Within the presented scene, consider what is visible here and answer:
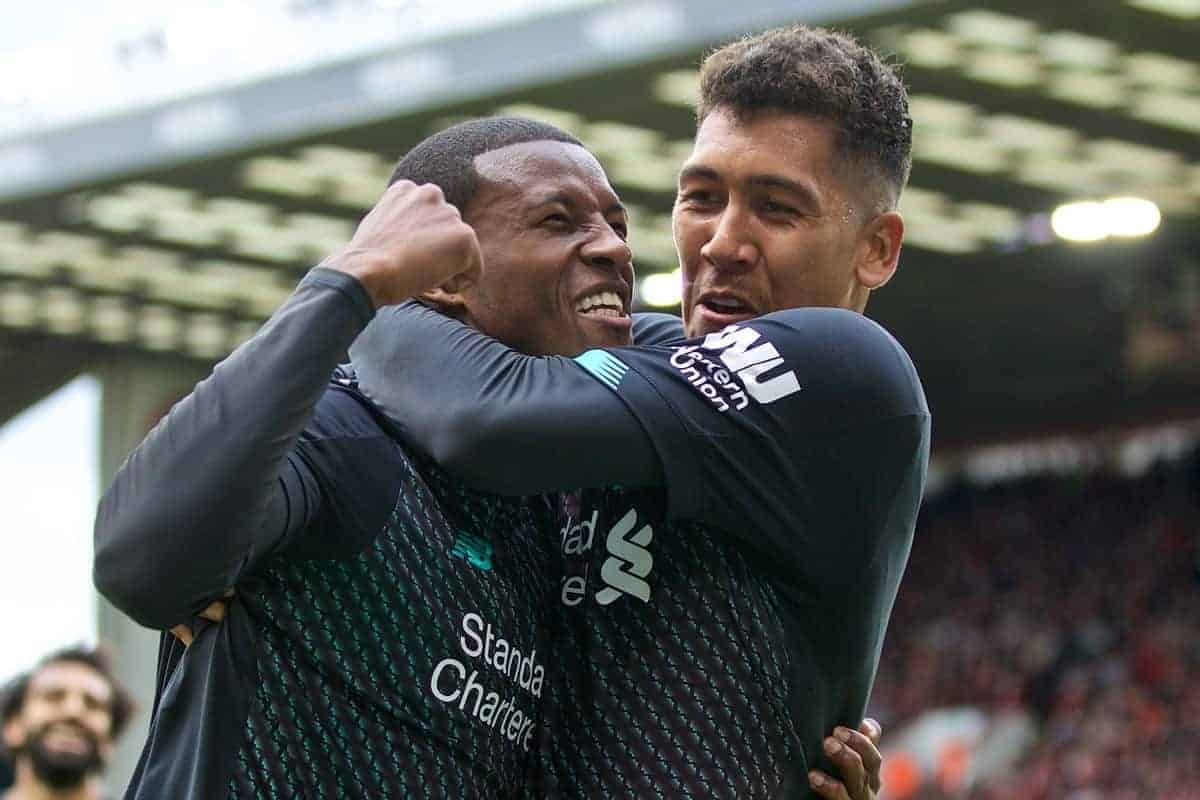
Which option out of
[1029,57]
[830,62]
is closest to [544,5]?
[1029,57]

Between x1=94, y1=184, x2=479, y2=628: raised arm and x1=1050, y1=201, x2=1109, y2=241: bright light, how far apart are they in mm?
19157

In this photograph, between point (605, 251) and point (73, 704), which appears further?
point (73, 704)

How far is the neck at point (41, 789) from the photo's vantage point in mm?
7914

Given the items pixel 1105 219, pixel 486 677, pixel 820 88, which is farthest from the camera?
pixel 1105 219

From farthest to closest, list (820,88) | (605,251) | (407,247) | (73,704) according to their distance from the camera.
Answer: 1. (73,704)
2. (820,88)
3. (605,251)
4. (407,247)

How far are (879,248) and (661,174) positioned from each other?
640 inches

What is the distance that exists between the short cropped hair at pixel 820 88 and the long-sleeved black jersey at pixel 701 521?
414mm

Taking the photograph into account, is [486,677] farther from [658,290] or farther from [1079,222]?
[658,290]

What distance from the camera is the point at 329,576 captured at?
2961 millimetres

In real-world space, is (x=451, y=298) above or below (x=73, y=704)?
above

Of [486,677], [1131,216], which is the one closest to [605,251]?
[486,677]

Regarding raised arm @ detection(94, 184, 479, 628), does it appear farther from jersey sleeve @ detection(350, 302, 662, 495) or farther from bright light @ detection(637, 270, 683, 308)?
bright light @ detection(637, 270, 683, 308)

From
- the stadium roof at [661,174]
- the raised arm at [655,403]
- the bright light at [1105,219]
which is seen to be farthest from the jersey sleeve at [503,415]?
the bright light at [1105,219]

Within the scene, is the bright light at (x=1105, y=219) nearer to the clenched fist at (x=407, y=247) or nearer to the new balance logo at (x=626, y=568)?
the new balance logo at (x=626, y=568)
